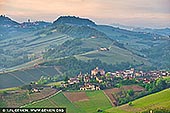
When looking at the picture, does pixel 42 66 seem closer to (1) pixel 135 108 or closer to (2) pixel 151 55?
(1) pixel 135 108

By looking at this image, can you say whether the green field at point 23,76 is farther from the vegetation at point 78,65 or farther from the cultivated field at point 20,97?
the cultivated field at point 20,97

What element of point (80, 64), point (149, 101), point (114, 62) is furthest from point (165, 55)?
point (149, 101)

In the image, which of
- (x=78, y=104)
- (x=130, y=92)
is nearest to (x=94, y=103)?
(x=78, y=104)

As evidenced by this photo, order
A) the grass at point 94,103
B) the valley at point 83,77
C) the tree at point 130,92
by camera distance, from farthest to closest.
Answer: the tree at point 130,92
the valley at point 83,77
the grass at point 94,103

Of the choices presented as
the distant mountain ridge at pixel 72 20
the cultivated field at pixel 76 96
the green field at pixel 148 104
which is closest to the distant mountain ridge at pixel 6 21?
the distant mountain ridge at pixel 72 20

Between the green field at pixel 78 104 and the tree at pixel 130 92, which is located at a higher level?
the tree at pixel 130 92
